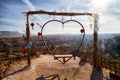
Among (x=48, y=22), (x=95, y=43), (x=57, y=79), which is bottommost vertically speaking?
(x=57, y=79)

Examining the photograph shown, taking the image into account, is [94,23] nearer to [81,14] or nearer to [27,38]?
[81,14]

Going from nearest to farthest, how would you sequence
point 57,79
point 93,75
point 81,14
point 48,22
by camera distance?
point 57,79 < point 93,75 < point 48,22 < point 81,14

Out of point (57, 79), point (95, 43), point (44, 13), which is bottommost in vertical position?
point (57, 79)

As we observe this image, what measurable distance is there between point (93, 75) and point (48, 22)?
17.6ft

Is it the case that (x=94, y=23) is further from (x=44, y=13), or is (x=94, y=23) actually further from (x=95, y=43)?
(x=44, y=13)

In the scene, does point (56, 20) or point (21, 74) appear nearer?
point (21, 74)

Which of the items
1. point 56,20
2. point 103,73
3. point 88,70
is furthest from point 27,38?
point 103,73

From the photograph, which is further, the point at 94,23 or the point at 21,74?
the point at 94,23

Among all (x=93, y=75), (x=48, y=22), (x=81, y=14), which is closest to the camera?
(x=93, y=75)

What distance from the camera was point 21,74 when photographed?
1136 cm

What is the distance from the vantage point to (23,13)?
42.2 ft

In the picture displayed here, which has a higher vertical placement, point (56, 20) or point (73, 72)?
point (56, 20)

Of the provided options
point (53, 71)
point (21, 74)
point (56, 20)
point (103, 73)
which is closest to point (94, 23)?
point (56, 20)

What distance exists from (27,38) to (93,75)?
6.12 metres
